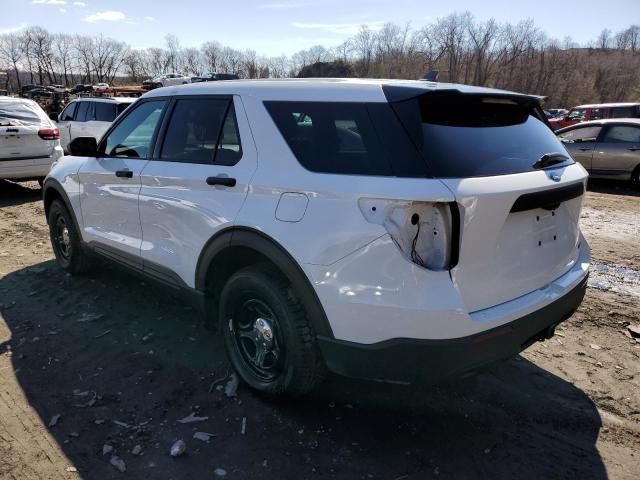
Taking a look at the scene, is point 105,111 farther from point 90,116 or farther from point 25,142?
point 25,142

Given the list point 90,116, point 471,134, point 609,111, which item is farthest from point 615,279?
point 90,116

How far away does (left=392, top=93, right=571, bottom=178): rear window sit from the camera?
220 cm

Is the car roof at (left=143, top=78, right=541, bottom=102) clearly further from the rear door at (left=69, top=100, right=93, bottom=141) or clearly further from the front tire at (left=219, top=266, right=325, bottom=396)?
the rear door at (left=69, top=100, right=93, bottom=141)

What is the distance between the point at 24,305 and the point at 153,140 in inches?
81.1

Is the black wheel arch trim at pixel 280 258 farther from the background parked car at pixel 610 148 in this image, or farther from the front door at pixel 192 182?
the background parked car at pixel 610 148

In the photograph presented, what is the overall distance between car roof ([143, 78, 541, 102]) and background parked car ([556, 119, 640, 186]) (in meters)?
9.47

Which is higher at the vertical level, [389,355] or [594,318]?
[389,355]

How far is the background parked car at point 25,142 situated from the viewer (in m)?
8.37

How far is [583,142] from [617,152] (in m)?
0.81

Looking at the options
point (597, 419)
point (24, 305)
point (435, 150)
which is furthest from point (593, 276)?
point (24, 305)

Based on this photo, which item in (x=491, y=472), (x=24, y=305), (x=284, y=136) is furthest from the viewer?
(x=24, y=305)

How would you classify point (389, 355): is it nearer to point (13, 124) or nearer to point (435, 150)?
point (435, 150)

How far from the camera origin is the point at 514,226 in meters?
2.29

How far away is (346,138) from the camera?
94.3 inches
